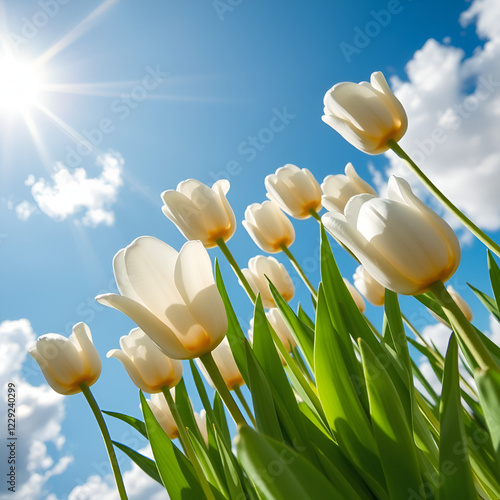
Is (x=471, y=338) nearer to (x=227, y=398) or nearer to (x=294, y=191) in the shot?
(x=227, y=398)

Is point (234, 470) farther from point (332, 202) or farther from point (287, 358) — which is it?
point (332, 202)

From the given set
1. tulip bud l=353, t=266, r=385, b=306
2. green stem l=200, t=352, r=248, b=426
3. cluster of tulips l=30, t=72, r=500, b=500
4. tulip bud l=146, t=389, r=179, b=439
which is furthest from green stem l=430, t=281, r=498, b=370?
tulip bud l=353, t=266, r=385, b=306

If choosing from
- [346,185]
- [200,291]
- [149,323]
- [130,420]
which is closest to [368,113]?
[346,185]

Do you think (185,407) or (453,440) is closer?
(453,440)

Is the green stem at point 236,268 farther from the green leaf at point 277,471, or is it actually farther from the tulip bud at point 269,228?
the green leaf at point 277,471

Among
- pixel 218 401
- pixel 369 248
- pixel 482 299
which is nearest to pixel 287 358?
pixel 218 401

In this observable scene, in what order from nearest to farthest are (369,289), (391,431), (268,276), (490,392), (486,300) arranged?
(490,392)
(391,431)
(486,300)
(268,276)
(369,289)

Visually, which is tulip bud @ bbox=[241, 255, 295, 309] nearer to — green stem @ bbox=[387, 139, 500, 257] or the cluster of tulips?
the cluster of tulips
